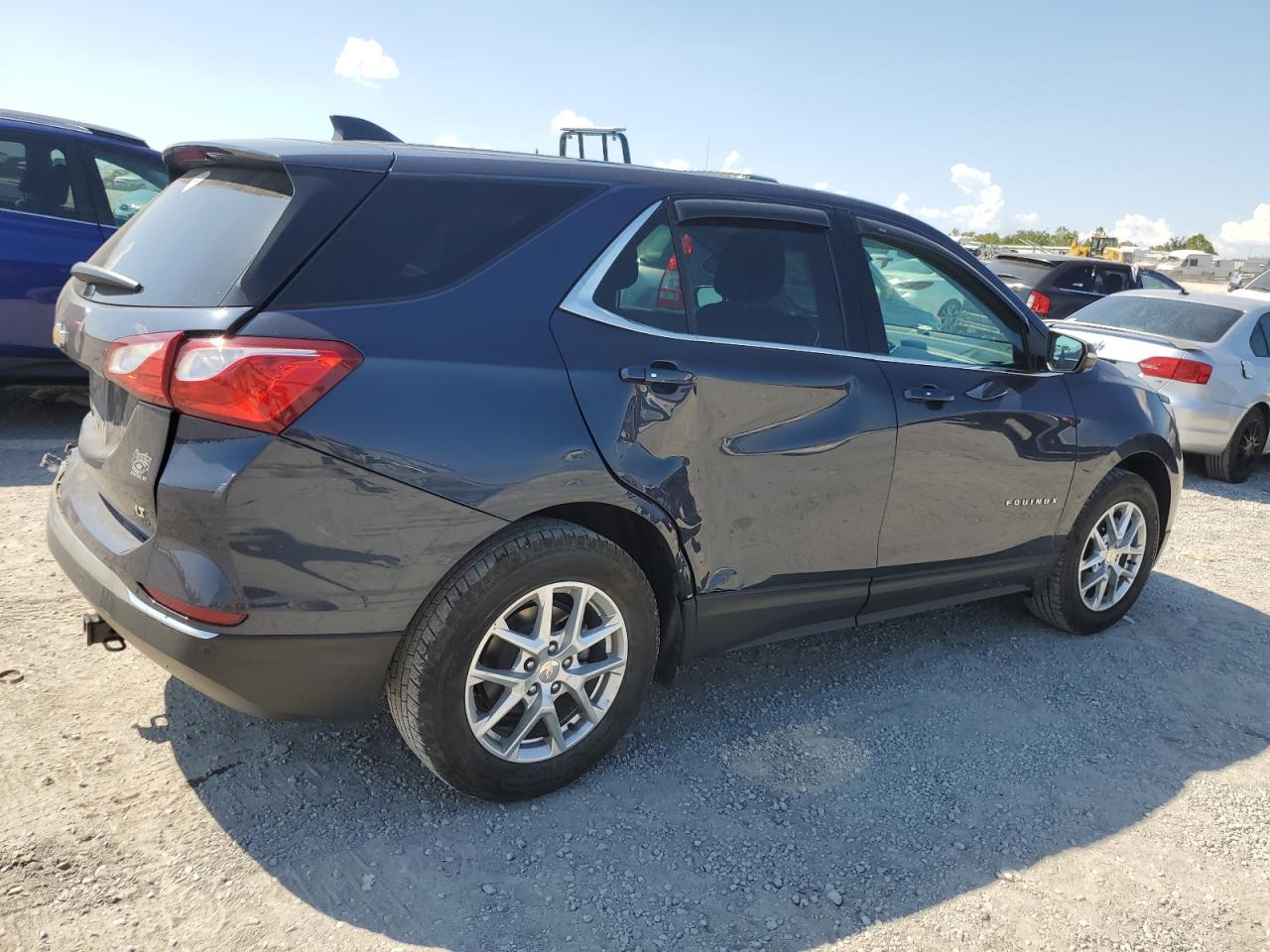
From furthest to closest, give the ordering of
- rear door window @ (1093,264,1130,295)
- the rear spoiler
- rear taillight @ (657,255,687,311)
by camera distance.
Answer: rear door window @ (1093,264,1130,295)
the rear spoiler
rear taillight @ (657,255,687,311)

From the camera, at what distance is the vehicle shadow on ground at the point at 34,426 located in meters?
5.49

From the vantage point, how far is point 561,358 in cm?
268

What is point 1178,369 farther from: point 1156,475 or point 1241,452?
point 1156,475

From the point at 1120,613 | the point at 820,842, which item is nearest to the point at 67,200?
the point at 820,842

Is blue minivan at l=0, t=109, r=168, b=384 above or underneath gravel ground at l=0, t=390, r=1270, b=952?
above

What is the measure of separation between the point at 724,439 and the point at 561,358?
0.60 meters

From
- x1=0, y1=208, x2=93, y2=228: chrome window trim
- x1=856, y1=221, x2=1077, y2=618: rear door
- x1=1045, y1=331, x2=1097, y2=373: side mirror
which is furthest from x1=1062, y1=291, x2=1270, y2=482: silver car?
x1=0, y1=208, x2=93, y2=228: chrome window trim

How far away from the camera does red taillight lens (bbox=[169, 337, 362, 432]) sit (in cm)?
228

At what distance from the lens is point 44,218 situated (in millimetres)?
6055

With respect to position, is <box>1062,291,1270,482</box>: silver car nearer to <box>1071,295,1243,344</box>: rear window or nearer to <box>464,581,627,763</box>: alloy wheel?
<box>1071,295,1243,344</box>: rear window

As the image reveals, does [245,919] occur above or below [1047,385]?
below

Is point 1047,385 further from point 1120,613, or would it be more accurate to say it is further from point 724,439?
point 724,439

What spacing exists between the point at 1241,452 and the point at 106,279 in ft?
27.0

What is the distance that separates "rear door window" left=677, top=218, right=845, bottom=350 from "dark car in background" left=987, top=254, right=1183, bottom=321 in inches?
427
